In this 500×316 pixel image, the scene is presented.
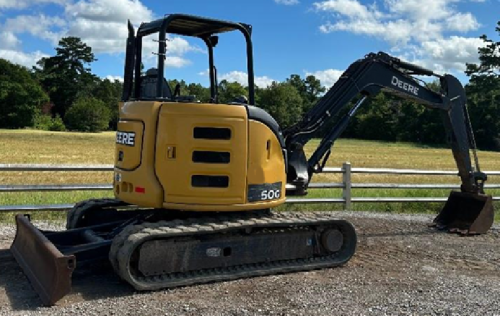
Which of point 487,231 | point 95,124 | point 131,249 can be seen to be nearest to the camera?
point 131,249

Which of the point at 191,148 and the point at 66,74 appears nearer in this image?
the point at 191,148

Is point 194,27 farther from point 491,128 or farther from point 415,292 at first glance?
point 491,128

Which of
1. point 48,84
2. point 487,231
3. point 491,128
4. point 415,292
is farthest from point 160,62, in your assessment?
point 48,84

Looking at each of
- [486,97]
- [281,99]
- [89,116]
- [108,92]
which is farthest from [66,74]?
[486,97]

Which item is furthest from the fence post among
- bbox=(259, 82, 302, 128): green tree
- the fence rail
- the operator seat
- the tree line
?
bbox=(259, 82, 302, 128): green tree

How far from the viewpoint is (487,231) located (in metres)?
10.3

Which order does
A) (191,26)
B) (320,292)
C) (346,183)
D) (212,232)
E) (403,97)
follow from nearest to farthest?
(320,292), (212,232), (191,26), (403,97), (346,183)

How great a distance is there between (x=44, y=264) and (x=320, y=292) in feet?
9.73

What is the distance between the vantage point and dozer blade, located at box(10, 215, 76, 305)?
5637 millimetres

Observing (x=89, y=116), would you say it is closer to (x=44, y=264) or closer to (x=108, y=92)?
(x=108, y=92)

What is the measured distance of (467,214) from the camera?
10.3 m

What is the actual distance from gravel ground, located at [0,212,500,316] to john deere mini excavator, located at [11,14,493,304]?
0.20 metres

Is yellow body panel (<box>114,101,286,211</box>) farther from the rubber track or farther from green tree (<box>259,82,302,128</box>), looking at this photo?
green tree (<box>259,82,302,128</box>)

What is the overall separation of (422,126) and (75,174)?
74.5m
